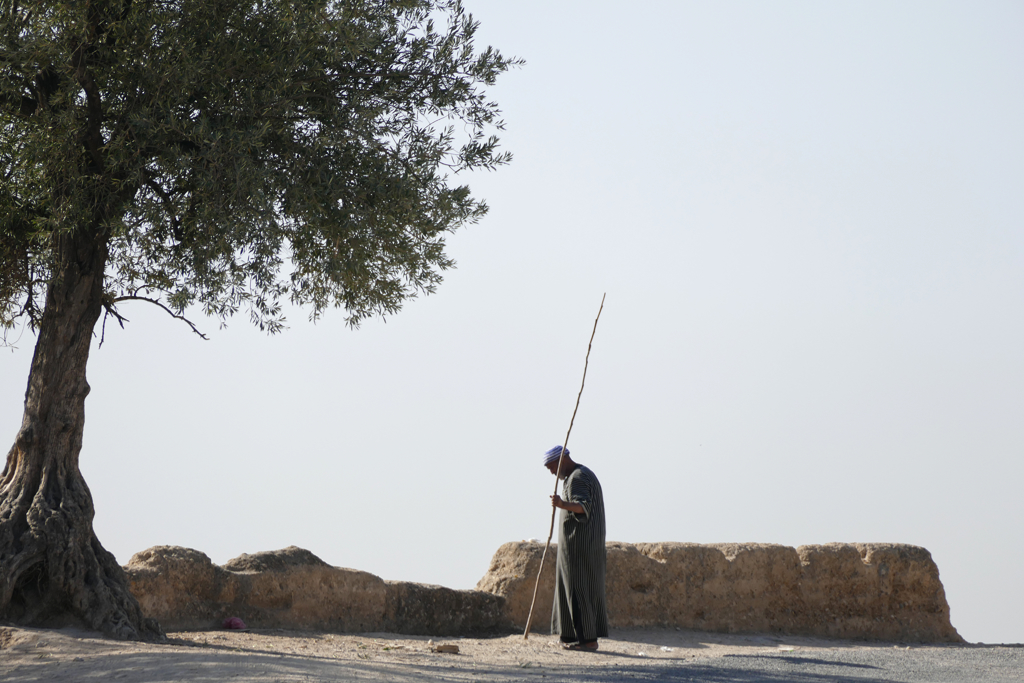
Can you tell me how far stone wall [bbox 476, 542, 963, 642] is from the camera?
11.1 metres

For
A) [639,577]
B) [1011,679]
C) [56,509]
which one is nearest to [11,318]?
[56,509]

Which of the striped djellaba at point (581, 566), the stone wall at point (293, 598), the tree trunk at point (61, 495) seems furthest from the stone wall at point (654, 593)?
the striped djellaba at point (581, 566)

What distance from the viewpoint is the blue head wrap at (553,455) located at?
9531 millimetres

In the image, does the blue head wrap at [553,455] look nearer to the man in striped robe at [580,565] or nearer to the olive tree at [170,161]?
the man in striped robe at [580,565]

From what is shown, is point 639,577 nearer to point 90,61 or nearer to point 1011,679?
point 1011,679

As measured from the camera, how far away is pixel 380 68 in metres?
9.41

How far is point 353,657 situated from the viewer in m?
7.68

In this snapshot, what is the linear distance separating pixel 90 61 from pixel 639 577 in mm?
8536

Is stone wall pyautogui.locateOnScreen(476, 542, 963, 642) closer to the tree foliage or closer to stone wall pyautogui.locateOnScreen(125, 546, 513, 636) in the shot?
stone wall pyautogui.locateOnScreen(125, 546, 513, 636)

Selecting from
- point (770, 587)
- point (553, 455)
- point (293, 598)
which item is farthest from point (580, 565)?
point (770, 587)

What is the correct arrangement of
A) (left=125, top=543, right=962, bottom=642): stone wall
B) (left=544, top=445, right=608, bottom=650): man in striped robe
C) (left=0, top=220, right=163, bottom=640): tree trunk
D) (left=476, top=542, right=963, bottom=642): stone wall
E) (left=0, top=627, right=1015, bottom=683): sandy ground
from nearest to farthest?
1. (left=0, top=627, right=1015, bottom=683): sandy ground
2. (left=0, top=220, right=163, bottom=640): tree trunk
3. (left=544, top=445, right=608, bottom=650): man in striped robe
4. (left=125, top=543, right=962, bottom=642): stone wall
5. (left=476, top=542, right=963, bottom=642): stone wall

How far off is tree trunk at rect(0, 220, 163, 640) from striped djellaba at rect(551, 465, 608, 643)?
4077 mm

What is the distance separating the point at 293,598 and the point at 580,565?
3.40 metres

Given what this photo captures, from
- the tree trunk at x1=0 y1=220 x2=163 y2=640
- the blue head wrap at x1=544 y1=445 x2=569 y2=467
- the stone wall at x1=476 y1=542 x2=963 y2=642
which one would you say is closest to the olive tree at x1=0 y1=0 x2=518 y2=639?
the tree trunk at x1=0 y1=220 x2=163 y2=640
